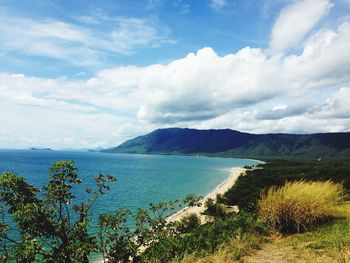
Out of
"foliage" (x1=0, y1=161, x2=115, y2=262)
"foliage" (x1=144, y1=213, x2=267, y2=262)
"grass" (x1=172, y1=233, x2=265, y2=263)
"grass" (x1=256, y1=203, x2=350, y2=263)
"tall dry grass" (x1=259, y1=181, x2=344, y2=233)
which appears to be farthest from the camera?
"tall dry grass" (x1=259, y1=181, x2=344, y2=233)

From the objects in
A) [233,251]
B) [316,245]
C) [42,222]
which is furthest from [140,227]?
[316,245]

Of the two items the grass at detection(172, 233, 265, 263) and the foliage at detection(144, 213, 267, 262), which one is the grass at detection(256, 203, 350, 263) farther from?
the foliage at detection(144, 213, 267, 262)

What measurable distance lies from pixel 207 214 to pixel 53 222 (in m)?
31.5

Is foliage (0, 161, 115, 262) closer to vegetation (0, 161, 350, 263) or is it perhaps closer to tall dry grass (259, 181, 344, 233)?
vegetation (0, 161, 350, 263)

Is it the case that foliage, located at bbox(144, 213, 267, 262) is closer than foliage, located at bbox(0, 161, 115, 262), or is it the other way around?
foliage, located at bbox(0, 161, 115, 262)

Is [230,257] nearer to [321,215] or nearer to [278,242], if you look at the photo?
[278,242]

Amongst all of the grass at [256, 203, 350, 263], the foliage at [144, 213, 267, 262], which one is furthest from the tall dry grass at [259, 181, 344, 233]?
the foliage at [144, 213, 267, 262]

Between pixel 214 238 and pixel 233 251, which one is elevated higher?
pixel 233 251

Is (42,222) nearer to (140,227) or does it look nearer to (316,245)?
(140,227)

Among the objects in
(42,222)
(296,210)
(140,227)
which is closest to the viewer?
(42,222)

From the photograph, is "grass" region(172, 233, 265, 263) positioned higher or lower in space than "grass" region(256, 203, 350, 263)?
lower

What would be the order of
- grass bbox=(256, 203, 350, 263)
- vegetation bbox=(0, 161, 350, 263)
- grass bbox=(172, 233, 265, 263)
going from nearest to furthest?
vegetation bbox=(0, 161, 350, 263) → grass bbox=(256, 203, 350, 263) → grass bbox=(172, 233, 265, 263)

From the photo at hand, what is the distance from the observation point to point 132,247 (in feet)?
21.8

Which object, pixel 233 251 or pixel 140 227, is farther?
pixel 233 251
